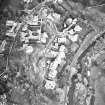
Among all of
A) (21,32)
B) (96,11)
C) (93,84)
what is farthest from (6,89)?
(96,11)

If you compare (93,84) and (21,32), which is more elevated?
(21,32)

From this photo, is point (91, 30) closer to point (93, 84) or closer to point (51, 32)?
point (51, 32)

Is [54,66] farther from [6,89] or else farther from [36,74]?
[6,89]

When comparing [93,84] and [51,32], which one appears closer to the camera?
[93,84]

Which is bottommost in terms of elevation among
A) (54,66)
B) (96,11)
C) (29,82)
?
(29,82)

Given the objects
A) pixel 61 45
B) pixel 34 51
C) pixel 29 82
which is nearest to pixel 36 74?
pixel 29 82

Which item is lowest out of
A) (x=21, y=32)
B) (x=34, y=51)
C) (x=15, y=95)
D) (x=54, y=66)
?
(x=15, y=95)
